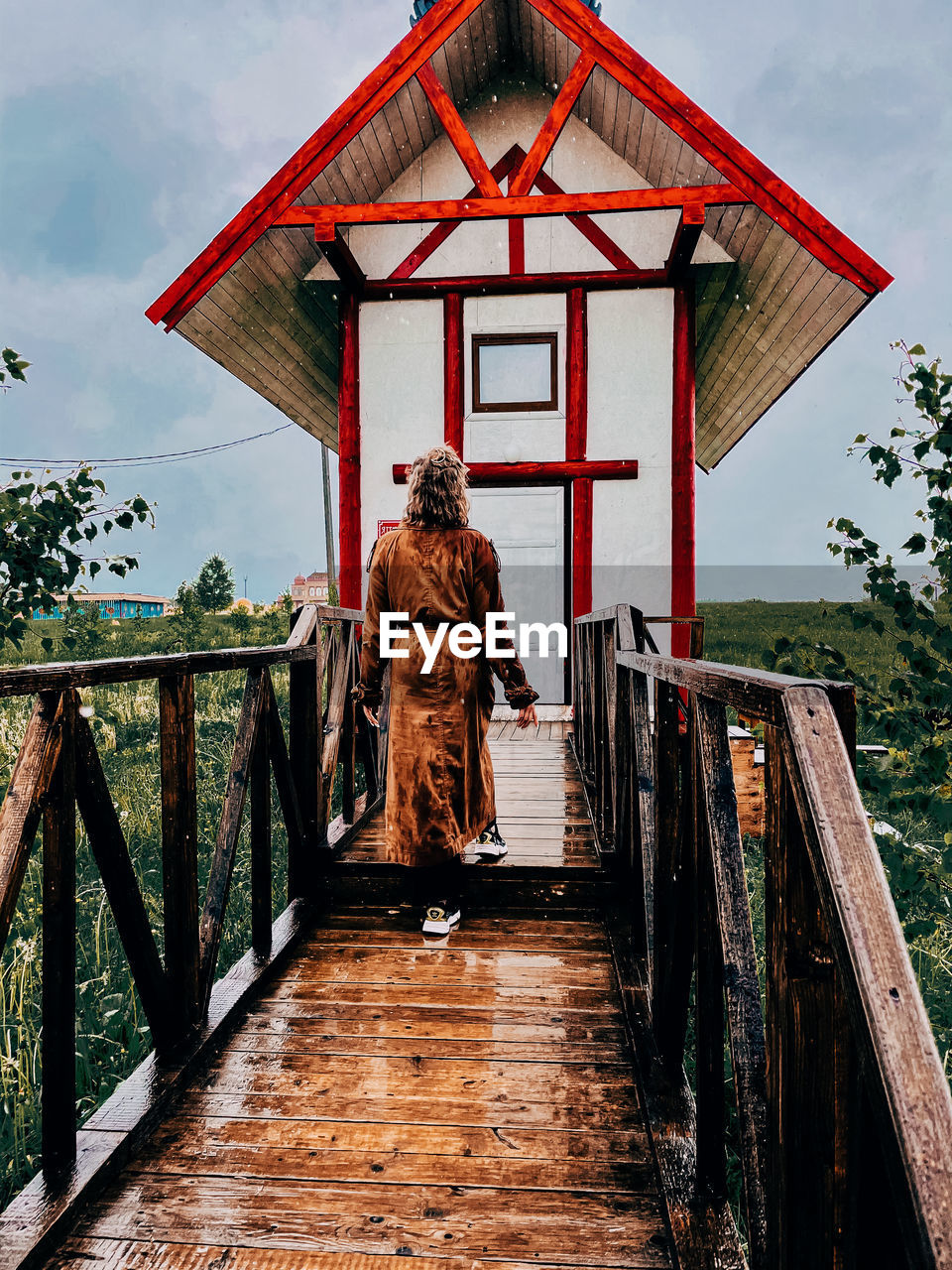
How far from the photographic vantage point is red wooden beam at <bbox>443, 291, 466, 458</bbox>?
25.0ft

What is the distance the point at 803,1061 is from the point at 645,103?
668 centimetres

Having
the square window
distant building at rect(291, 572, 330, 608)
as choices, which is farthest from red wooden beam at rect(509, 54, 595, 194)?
distant building at rect(291, 572, 330, 608)

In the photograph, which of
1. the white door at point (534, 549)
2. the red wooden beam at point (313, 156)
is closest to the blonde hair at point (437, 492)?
the red wooden beam at point (313, 156)

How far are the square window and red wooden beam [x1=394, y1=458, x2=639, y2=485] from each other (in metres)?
0.60

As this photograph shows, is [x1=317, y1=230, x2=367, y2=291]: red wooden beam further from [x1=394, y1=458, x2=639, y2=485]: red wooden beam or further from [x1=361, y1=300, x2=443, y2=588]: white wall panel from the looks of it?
[x1=394, y1=458, x2=639, y2=485]: red wooden beam

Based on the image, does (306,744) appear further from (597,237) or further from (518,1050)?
(597,237)

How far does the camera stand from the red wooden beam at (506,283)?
24.4 ft

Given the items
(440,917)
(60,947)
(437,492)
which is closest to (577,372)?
(437,492)

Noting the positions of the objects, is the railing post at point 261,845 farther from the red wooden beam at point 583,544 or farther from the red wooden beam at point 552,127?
the red wooden beam at point 583,544

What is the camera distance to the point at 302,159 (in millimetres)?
6234

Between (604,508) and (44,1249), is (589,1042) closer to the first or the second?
(44,1249)

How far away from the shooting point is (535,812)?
4426 mm

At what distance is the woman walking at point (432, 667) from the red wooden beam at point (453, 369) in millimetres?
4800

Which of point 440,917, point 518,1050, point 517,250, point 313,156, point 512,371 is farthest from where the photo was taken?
point 512,371
